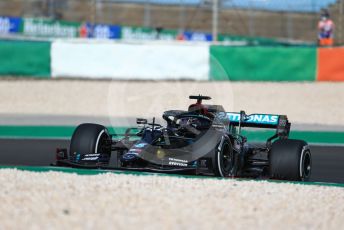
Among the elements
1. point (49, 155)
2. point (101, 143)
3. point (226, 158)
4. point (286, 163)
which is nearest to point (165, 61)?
point (49, 155)

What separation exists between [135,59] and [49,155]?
435 inches

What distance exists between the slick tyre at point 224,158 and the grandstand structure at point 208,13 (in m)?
18.6

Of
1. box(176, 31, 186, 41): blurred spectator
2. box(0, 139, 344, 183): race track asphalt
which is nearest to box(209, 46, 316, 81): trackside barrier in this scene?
box(0, 139, 344, 183): race track asphalt

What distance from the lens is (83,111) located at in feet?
66.1

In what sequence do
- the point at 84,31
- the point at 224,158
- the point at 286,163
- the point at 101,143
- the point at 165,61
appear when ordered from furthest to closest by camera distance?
the point at 84,31 < the point at 165,61 < the point at 101,143 < the point at 224,158 < the point at 286,163

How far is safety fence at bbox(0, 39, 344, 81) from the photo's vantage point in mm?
23984

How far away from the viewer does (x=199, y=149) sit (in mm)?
10320

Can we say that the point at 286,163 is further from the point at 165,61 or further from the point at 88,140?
the point at 165,61

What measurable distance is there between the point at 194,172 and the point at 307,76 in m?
14.8

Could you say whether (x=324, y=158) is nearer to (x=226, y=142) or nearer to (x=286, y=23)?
(x=226, y=142)

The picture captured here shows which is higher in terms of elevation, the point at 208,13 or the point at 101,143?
the point at 208,13

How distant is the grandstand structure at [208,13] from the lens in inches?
1220

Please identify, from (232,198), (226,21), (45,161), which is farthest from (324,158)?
(226,21)

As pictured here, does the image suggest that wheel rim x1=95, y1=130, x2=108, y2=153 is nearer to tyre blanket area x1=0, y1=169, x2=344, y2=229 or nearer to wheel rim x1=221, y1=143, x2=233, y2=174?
tyre blanket area x1=0, y1=169, x2=344, y2=229
